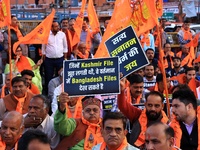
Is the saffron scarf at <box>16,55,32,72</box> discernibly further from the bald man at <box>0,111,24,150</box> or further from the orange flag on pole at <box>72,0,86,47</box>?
the bald man at <box>0,111,24,150</box>

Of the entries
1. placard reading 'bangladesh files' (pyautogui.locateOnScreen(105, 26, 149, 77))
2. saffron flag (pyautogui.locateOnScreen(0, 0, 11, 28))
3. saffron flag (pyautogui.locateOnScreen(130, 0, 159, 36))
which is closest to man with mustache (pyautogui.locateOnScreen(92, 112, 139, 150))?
placard reading 'bangladesh files' (pyautogui.locateOnScreen(105, 26, 149, 77))

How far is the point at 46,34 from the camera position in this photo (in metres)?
10.6

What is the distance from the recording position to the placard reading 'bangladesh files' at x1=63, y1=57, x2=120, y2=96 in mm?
6371

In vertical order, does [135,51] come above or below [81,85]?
above

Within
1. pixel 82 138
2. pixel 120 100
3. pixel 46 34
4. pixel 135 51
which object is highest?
pixel 46 34

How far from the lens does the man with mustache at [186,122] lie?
21.0 feet

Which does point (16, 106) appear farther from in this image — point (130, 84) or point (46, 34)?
point (46, 34)

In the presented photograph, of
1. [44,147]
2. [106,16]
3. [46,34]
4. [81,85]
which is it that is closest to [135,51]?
[81,85]

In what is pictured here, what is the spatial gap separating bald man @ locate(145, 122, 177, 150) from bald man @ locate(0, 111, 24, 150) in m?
1.44

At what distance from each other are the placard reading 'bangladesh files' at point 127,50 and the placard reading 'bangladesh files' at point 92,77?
1.87 ft

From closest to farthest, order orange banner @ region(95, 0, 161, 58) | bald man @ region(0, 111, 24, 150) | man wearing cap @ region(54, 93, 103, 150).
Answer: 1. bald man @ region(0, 111, 24, 150)
2. man wearing cap @ region(54, 93, 103, 150)
3. orange banner @ region(95, 0, 161, 58)

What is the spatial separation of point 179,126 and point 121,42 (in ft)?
4.68

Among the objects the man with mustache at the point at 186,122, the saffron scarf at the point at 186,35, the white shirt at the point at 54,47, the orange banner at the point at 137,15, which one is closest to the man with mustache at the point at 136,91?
the orange banner at the point at 137,15

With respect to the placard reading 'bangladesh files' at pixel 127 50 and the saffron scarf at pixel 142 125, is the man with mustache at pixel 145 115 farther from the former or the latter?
the placard reading 'bangladesh files' at pixel 127 50
